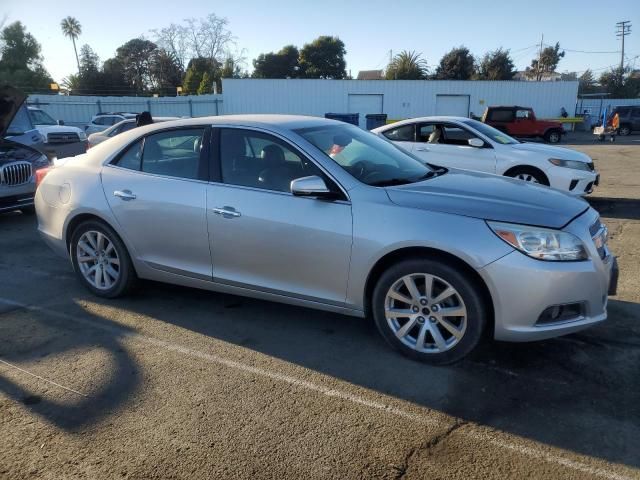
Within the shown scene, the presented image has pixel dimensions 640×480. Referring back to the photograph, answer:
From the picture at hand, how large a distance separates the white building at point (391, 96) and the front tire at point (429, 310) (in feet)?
106

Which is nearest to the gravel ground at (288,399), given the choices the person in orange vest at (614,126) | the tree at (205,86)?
the person in orange vest at (614,126)

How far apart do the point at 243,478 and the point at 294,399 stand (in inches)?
28.0

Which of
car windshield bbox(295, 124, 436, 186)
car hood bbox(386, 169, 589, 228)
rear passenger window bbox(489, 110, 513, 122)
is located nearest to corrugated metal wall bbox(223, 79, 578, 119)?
rear passenger window bbox(489, 110, 513, 122)

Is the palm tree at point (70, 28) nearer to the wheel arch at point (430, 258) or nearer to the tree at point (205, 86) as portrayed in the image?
the tree at point (205, 86)

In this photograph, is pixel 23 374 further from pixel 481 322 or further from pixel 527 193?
pixel 527 193

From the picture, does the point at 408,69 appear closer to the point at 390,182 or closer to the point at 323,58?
the point at 323,58

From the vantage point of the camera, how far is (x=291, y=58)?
70.2 m

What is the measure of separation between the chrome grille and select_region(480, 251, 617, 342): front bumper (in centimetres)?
762

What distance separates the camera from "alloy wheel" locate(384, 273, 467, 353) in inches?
130

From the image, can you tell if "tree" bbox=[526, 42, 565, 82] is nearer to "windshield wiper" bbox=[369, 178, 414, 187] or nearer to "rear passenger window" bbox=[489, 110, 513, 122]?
"rear passenger window" bbox=[489, 110, 513, 122]

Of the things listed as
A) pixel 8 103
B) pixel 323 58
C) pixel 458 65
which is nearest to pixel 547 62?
pixel 458 65

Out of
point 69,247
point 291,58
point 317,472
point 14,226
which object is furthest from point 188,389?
point 291,58

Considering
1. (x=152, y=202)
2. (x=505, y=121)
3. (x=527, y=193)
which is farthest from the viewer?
(x=505, y=121)

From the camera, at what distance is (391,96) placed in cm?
3569
